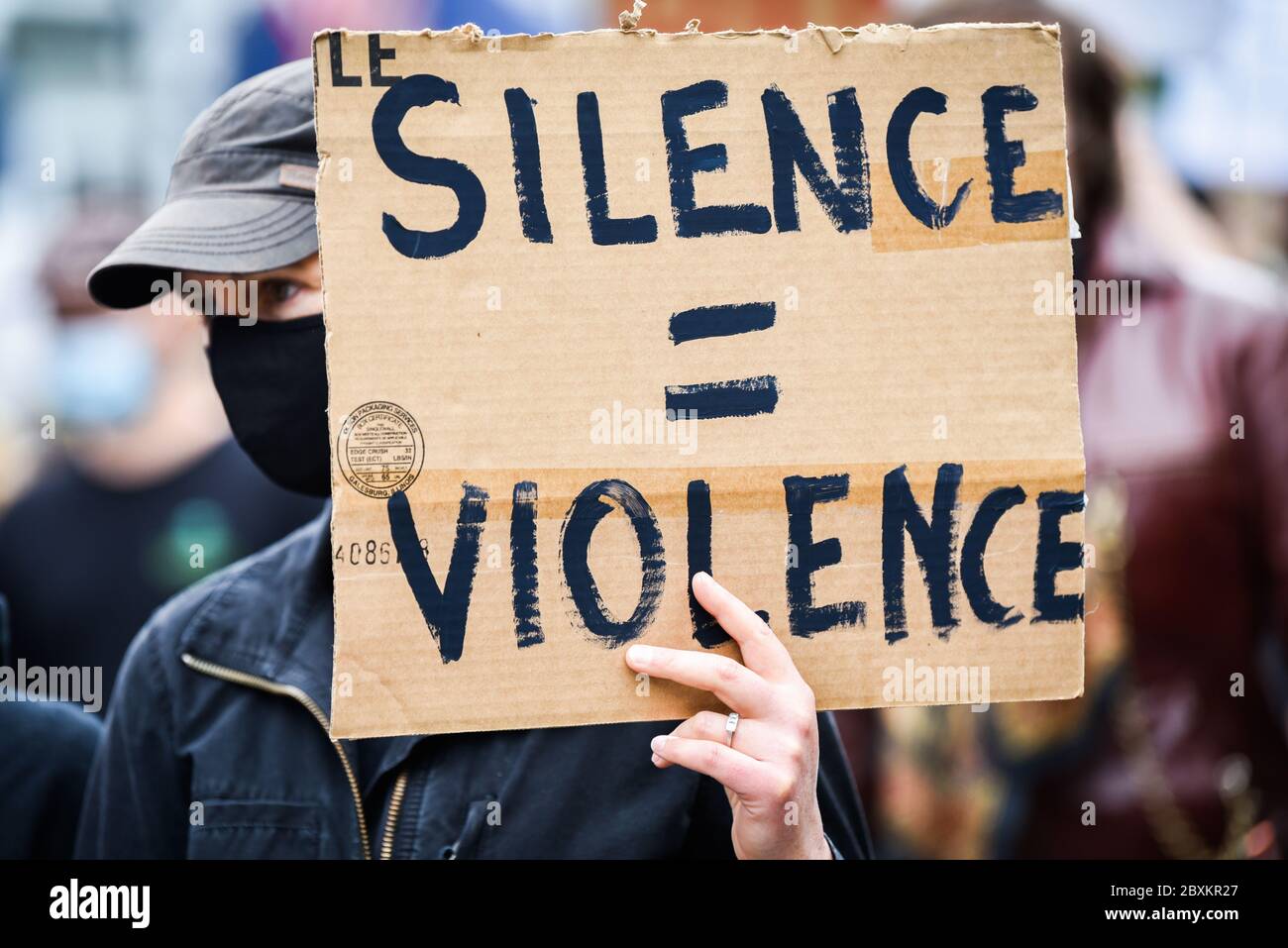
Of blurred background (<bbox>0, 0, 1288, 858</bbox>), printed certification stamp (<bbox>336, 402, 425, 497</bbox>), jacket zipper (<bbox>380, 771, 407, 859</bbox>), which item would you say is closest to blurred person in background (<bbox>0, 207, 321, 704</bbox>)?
blurred background (<bbox>0, 0, 1288, 858</bbox>)

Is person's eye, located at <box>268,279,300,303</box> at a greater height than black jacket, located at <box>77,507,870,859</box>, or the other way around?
person's eye, located at <box>268,279,300,303</box>

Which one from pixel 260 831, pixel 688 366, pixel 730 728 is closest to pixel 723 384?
pixel 688 366

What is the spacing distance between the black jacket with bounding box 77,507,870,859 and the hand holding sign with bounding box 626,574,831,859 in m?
0.25

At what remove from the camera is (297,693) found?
6.07 ft

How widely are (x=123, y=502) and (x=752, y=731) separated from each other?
104 inches

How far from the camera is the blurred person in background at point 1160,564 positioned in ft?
8.59

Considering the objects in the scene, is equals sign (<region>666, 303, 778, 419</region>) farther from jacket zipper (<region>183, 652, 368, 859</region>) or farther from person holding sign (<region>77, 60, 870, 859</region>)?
jacket zipper (<region>183, 652, 368, 859</region>)

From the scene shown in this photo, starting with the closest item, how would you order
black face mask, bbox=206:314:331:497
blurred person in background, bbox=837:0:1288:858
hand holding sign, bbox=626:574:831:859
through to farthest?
1. hand holding sign, bbox=626:574:831:859
2. black face mask, bbox=206:314:331:497
3. blurred person in background, bbox=837:0:1288:858

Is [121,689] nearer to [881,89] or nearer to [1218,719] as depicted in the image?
[881,89]

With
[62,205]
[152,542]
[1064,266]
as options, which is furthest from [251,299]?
[62,205]

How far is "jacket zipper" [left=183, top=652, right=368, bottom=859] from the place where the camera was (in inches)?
70.9

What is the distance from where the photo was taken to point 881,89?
165 cm

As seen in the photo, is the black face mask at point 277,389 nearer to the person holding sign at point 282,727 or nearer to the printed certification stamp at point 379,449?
the person holding sign at point 282,727

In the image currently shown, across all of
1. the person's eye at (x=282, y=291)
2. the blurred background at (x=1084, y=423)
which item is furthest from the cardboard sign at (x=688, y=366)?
the blurred background at (x=1084, y=423)
